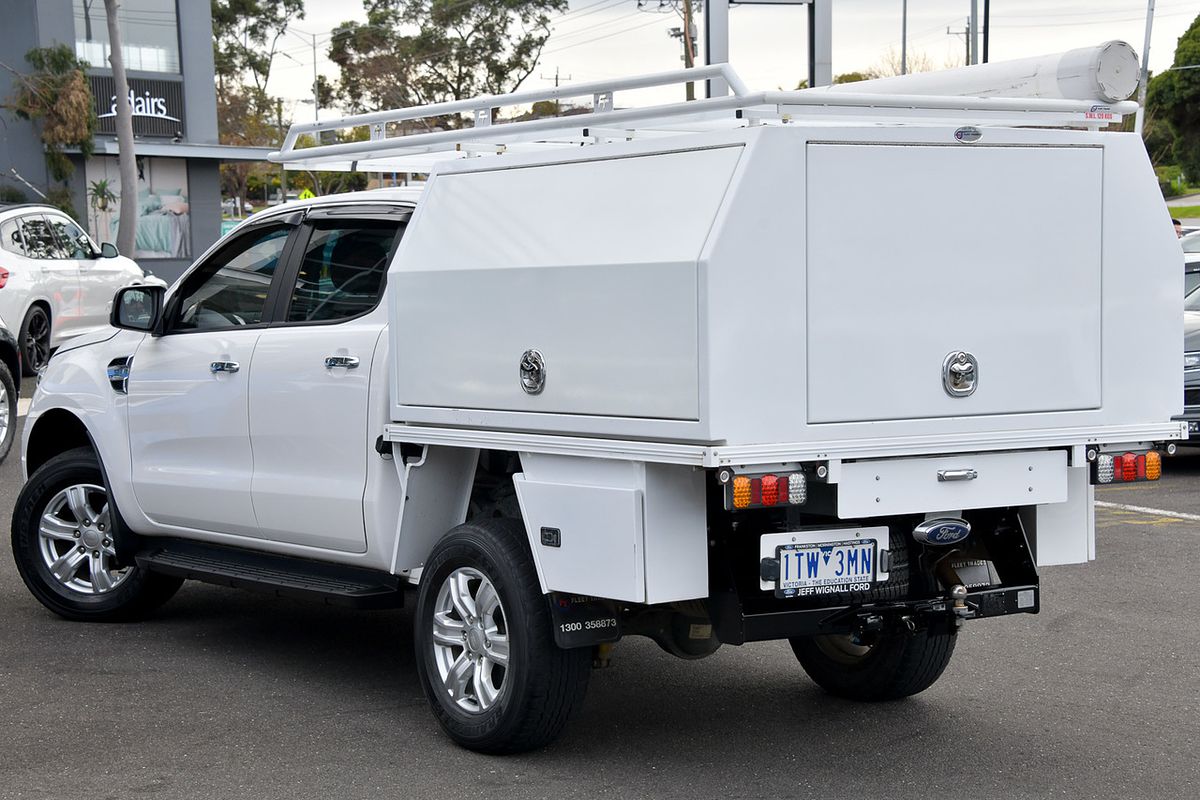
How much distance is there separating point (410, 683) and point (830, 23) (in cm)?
738

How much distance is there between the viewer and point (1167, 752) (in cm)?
555

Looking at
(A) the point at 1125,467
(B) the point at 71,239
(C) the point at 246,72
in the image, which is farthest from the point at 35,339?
(C) the point at 246,72

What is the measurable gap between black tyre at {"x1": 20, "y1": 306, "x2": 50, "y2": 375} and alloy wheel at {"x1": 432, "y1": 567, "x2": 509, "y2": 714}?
43.2ft

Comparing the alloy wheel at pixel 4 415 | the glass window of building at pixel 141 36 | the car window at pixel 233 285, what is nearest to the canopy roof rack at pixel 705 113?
the car window at pixel 233 285

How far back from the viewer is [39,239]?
18.0 m

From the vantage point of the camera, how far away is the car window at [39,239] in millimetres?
17703

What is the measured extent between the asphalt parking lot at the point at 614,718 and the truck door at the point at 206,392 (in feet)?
2.29

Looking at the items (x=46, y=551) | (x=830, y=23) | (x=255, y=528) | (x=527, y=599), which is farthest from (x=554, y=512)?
(x=830, y=23)

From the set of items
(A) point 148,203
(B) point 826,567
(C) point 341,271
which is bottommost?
(B) point 826,567

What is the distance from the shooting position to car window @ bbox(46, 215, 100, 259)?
60.3ft

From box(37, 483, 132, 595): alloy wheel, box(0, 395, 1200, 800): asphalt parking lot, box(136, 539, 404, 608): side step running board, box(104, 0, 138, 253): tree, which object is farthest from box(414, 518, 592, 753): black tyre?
box(104, 0, 138, 253): tree

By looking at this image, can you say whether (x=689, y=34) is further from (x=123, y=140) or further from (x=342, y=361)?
(x=342, y=361)

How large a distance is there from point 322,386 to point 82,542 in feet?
7.11

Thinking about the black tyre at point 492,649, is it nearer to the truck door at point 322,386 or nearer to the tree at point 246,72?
the truck door at point 322,386
